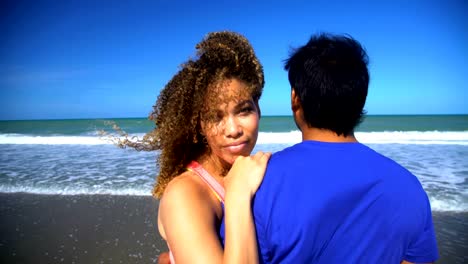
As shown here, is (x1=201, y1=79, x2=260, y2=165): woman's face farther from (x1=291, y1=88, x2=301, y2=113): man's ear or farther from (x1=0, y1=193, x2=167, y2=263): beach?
(x1=0, y1=193, x2=167, y2=263): beach

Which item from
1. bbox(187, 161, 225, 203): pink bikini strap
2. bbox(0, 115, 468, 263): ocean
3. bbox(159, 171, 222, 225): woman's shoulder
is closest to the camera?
bbox(159, 171, 222, 225): woman's shoulder

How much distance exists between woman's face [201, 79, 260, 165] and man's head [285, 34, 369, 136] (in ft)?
1.61

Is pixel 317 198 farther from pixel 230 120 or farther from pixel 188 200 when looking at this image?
pixel 230 120

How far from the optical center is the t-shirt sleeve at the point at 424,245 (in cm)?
122

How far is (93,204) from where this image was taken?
6602 mm

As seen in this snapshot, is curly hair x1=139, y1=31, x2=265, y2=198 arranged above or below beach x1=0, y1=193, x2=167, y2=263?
above

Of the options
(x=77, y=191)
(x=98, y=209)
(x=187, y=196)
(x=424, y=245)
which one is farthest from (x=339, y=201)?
(x=77, y=191)

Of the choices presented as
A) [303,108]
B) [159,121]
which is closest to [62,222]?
[159,121]

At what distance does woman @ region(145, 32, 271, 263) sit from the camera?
1.23 m

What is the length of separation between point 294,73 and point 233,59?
0.52 metres

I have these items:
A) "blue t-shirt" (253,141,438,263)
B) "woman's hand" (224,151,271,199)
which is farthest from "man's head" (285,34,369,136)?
"woman's hand" (224,151,271,199)

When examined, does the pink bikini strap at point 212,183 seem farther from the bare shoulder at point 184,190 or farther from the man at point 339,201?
the man at point 339,201

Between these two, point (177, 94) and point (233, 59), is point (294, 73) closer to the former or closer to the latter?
point (233, 59)

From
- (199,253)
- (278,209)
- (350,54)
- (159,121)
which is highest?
(350,54)
